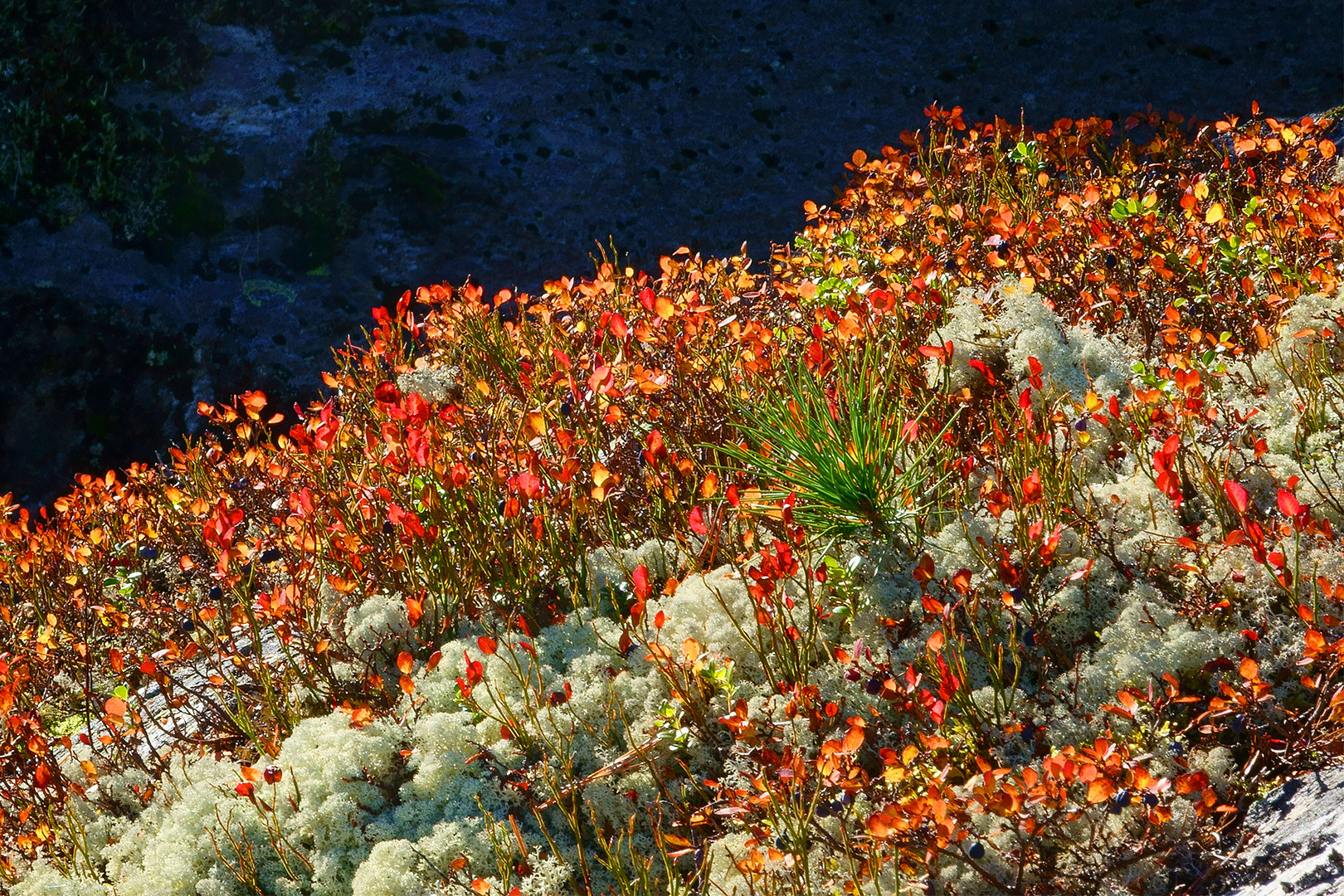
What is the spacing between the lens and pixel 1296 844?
1892 mm

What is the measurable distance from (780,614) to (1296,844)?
118cm

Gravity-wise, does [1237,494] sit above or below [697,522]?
below

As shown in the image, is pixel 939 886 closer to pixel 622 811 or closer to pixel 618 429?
pixel 622 811

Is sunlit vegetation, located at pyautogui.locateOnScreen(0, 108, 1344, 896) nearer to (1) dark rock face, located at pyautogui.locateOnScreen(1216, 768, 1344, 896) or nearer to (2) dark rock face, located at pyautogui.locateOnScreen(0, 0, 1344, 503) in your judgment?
(1) dark rock face, located at pyautogui.locateOnScreen(1216, 768, 1344, 896)

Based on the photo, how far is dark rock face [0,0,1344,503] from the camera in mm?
7074

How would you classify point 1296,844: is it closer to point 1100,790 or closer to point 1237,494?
point 1100,790

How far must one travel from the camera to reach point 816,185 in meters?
7.91

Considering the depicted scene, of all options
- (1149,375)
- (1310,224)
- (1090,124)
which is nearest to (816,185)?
(1090,124)

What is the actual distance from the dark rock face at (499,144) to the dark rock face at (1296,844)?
5.94 metres

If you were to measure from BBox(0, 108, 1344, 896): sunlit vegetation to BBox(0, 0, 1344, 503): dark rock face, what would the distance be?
333 centimetres

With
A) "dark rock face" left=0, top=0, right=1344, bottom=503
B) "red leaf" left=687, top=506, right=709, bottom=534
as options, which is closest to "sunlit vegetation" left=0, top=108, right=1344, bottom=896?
"red leaf" left=687, top=506, right=709, bottom=534

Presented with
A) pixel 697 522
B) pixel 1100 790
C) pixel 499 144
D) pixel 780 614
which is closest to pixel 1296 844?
pixel 1100 790

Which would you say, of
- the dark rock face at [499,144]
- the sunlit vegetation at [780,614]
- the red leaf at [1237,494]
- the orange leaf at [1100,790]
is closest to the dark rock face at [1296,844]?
the sunlit vegetation at [780,614]

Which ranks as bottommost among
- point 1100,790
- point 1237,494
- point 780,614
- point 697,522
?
point 1100,790
